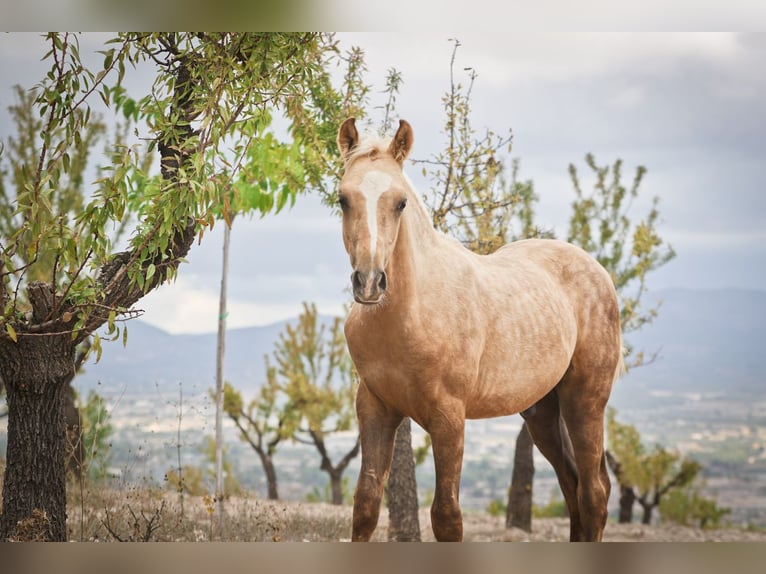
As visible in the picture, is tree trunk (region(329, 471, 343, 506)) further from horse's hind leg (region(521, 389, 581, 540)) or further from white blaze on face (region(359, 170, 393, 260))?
white blaze on face (region(359, 170, 393, 260))

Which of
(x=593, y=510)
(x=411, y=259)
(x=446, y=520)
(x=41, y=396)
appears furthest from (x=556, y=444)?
(x=41, y=396)

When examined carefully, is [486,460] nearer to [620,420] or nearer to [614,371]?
[620,420]

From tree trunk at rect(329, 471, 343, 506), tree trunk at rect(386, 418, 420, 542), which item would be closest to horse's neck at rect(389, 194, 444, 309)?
tree trunk at rect(386, 418, 420, 542)

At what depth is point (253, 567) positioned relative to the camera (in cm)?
286

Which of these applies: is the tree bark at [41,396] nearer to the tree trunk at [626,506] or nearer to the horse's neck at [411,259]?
the horse's neck at [411,259]

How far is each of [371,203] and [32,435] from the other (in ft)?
6.66

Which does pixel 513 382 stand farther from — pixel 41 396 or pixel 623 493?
pixel 623 493

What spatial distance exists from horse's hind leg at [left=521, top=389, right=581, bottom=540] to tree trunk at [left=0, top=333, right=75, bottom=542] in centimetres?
217

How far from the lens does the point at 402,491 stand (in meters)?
4.92

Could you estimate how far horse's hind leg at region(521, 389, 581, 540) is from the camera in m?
3.62

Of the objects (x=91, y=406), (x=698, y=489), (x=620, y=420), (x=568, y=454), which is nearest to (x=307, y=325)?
(x=91, y=406)

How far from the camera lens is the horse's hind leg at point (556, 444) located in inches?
143
